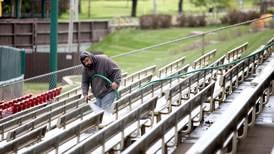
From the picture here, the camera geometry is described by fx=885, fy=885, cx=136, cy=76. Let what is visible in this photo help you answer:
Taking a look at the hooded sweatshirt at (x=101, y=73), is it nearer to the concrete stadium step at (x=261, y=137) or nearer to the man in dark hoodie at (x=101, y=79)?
the man in dark hoodie at (x=101, y=79)

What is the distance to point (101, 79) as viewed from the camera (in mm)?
16484

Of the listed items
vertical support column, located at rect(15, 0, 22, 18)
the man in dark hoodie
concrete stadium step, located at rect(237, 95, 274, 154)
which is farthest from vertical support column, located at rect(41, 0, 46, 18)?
concrete stadium step, located at rect(237, 95, 274, 154)

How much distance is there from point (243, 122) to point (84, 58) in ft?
15.8

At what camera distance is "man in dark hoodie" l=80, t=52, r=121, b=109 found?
16.4m

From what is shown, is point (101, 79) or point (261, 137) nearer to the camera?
point (261, 137)

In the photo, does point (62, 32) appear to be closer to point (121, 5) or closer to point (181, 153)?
point (181, 153)

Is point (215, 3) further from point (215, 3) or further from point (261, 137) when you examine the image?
point (261, 137)

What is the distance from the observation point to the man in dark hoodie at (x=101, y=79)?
16.4 meters

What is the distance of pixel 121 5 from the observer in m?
132

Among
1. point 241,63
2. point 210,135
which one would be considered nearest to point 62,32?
point 241,63

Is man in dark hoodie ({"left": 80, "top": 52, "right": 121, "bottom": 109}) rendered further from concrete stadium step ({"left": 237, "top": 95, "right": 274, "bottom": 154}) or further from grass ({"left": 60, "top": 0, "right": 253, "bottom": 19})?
grass ({"left": 60, "top": 0, "right": 253, "bottom": 19})

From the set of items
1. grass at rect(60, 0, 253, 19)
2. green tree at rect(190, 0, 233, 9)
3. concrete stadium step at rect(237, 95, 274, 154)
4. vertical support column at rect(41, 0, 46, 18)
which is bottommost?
→ grass at rect(60, 0, 253, 19)

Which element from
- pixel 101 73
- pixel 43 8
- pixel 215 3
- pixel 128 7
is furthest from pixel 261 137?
pixel 128 7

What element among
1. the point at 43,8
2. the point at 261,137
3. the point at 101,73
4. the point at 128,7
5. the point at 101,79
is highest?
the point at 101,73
